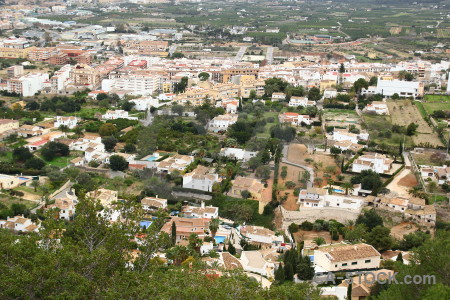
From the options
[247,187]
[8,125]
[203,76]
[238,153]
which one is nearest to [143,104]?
[203,76]

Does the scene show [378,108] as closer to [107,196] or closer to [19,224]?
[107,196]

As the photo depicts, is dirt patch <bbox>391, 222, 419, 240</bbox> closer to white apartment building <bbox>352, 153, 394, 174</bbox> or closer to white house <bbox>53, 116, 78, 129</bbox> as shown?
white apartment building <bbox>352, 153, 394, 174</bbox>

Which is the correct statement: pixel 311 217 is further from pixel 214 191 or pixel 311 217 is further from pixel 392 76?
pixel 392 76

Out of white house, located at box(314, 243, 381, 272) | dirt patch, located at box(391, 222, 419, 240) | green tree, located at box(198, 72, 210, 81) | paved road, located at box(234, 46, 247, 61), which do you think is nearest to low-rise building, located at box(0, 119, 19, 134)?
green tree, located at box(198, 72, 210, 81)

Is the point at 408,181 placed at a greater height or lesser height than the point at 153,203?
greater

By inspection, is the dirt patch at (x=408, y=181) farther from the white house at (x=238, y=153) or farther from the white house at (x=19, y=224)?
the white house at (x=19, y=224)

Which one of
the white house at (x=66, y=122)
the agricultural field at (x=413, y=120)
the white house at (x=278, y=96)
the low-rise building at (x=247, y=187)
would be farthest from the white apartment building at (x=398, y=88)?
the white house at (x=66, y=122)
